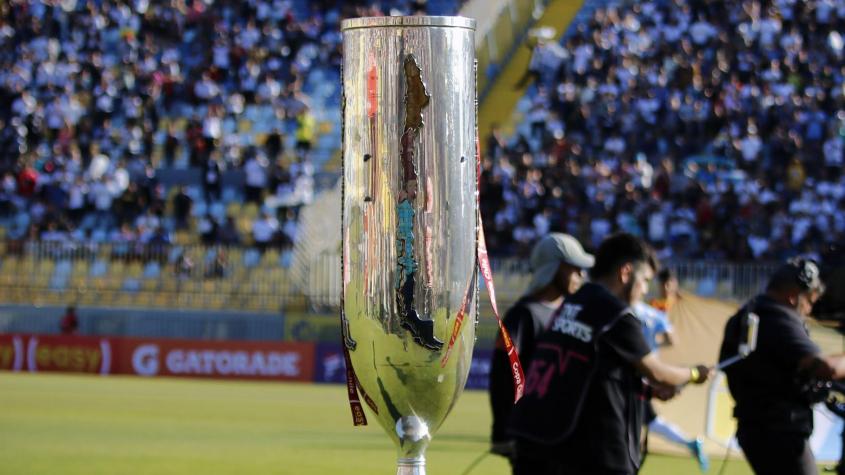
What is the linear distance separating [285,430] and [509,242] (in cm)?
Result: 997

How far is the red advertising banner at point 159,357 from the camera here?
28031 millimetres

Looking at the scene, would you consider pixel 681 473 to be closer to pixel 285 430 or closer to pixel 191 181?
pixel 285 430

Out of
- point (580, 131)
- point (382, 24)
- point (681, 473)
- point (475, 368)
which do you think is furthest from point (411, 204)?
point (580, 131)

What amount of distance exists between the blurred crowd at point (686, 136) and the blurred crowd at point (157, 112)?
435cm

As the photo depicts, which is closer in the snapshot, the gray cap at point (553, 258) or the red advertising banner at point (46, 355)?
the gray cap at point (553, 258)

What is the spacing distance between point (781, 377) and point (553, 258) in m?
1.26

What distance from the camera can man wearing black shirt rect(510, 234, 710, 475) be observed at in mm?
6734

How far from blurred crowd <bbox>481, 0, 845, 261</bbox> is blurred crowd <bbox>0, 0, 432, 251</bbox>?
4.35 meters

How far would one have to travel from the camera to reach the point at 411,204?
4.47 metres

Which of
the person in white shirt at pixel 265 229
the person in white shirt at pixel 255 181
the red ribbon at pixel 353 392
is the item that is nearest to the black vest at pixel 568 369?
the red ribbon at pixel 353 392

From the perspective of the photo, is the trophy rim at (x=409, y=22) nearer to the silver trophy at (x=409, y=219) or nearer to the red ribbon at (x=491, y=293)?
the silver trophy at (x=409, y=219)

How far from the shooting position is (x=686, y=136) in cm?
2941

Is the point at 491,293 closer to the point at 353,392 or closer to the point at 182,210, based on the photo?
the point at 353,392

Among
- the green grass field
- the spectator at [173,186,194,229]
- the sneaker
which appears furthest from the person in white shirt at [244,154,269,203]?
the sneaker
